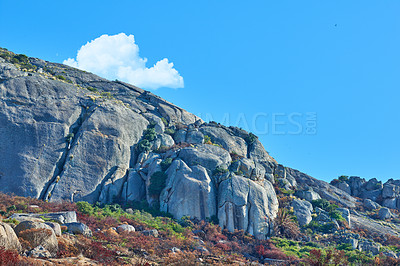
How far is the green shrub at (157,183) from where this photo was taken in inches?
1577

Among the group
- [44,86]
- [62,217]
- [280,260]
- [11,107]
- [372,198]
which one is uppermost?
[44,86]

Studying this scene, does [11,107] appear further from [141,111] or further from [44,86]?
[141,111]

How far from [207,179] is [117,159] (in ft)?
43.4

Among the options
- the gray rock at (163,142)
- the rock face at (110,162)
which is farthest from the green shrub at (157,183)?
the gray rock at (163,142)

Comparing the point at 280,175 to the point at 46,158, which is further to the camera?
the point at 280,175

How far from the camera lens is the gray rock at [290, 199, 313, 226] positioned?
42.9 m

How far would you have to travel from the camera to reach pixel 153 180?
134ft

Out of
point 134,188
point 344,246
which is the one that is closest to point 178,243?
point 134,188

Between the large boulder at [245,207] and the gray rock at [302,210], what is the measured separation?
3.88 m

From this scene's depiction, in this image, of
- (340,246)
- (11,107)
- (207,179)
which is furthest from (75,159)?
(340,246)

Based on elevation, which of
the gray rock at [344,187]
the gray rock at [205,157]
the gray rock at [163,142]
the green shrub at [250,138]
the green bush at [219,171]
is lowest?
the green bush at [219,171]

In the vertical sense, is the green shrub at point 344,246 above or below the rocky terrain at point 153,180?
below

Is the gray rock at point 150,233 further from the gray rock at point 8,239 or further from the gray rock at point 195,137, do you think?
the gray rock at point 195,137

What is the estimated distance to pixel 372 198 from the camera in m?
62.2
